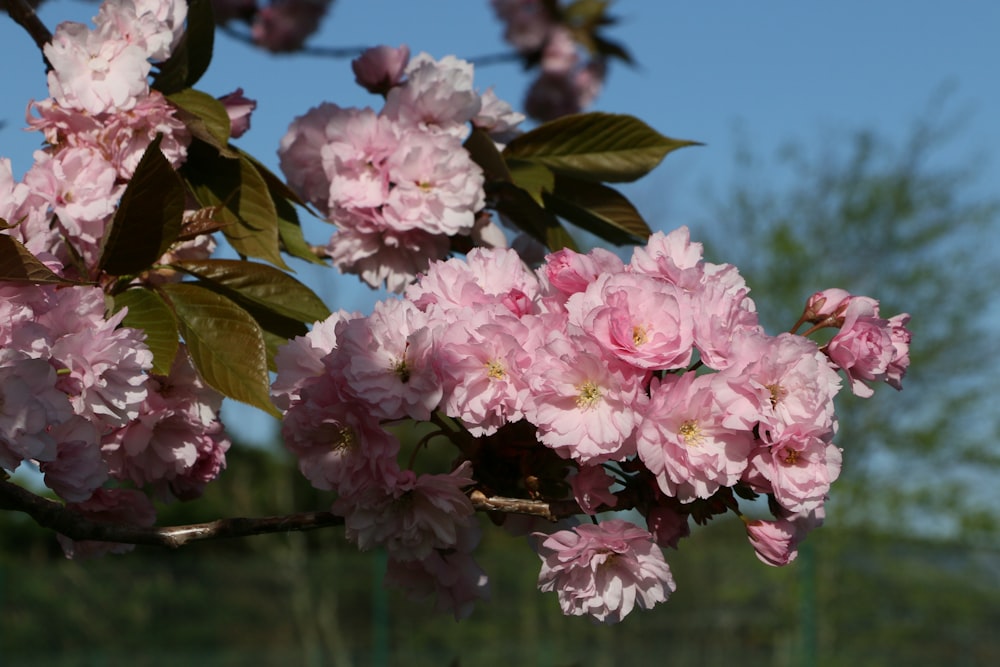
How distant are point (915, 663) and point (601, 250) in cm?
1015

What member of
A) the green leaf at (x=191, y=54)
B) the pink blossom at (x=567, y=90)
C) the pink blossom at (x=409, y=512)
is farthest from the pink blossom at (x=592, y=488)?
the pink blossom at (x=567, y=90)

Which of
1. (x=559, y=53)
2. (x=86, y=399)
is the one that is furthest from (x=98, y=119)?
(x=559, y=53)

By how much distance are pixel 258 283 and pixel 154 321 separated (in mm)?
145

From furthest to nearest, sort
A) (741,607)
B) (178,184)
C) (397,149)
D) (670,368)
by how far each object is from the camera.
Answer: (741,607) < (397,149) < (178,184) < (670,368)

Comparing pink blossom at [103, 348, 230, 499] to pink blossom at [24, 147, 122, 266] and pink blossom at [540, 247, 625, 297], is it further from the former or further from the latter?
pink blossom at [540, 247, 625, 297]

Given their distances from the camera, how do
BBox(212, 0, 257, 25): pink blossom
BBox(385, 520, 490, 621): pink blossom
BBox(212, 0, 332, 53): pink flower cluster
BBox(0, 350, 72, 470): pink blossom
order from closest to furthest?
BBox(0, 350, 72, 470): pink blossom, BBox(385, 520, 490, 621): pink blossom, BBox(212, 0, 257, 25): pink blossom, BBox(212, 0, 332, 53): pink flower cluster

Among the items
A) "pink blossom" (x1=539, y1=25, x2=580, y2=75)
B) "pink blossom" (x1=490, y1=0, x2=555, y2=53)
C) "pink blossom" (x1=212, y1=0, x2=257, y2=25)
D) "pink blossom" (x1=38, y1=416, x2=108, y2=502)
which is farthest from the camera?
"pink blossom" (x1=490, y1=0, x2=555, y2=53)

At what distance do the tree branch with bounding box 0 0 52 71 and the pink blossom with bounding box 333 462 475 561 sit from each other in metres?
0.72

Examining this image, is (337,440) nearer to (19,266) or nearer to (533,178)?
(19,266)

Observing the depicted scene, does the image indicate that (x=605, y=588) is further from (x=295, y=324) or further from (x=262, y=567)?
(x=262, y=567)

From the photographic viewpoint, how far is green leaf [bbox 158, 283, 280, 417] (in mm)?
1086

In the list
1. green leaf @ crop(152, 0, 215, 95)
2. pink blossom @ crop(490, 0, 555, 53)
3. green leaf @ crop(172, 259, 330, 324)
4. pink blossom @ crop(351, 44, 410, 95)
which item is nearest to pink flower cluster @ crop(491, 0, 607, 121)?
pink blossom @ crop(490, 0, 555, 53)

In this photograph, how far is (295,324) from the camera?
1207mm

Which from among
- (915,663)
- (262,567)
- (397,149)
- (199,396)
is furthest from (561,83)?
(915,663)
